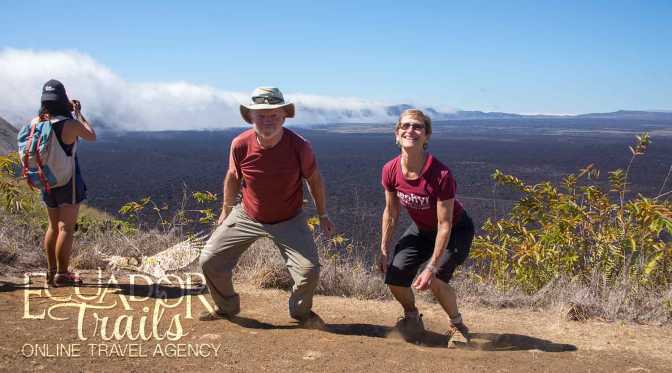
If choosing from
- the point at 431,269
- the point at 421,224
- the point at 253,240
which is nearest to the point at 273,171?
the point at 253,240

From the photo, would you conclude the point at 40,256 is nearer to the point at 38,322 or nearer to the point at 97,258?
the point at 97,258

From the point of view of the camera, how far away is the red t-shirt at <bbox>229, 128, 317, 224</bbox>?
13.5 feet

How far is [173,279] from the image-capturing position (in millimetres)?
5520

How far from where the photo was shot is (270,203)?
13.8ft

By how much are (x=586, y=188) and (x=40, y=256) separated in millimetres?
4910

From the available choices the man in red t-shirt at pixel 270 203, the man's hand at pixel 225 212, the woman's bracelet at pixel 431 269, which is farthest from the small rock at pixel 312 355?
the man's hand at pixel 225 212

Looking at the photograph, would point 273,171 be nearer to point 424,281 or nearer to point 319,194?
point 319,194

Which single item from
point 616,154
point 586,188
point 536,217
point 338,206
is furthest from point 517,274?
point 616,154

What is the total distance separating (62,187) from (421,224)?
2.60m

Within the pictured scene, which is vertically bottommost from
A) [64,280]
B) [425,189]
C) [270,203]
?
[64,280]

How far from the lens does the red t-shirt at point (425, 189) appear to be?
3.87 metres

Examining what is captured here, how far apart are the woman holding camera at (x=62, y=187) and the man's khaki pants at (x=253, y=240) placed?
1.15 meters

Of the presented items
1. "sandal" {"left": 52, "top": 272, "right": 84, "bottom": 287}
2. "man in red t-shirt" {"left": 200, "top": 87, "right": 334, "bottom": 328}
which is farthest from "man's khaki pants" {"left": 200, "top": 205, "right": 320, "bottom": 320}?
"sandal" {"left": 52, "top": 272, "right": 84, "bottom": 287}

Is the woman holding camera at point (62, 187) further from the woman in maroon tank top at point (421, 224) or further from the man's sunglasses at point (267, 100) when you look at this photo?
the woman in maroon tank top at point (421, 224)
